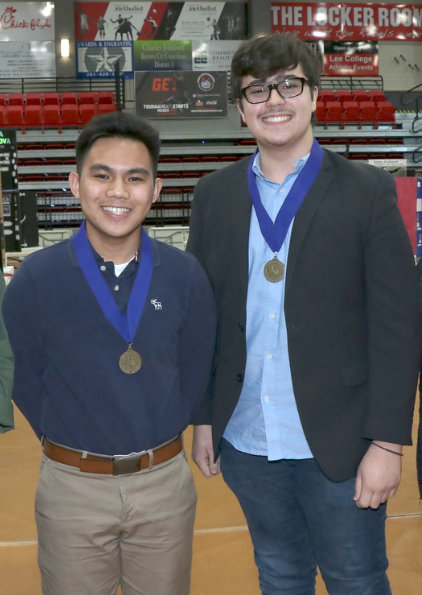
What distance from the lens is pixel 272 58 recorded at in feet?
5.09

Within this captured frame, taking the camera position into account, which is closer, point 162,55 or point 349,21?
point 162,55

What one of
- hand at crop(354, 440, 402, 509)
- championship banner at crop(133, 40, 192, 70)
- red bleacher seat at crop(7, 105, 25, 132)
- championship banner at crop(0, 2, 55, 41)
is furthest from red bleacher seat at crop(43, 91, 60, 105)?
hand at crop(354, 440, 402, 509)

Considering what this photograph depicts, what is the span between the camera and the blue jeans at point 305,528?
158cm

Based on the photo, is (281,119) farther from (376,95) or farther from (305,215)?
(376,95)

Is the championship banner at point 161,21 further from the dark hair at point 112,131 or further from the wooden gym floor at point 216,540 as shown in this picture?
the dark hair at point 112,131

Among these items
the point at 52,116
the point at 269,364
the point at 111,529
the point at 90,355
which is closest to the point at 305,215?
the point at 269,364

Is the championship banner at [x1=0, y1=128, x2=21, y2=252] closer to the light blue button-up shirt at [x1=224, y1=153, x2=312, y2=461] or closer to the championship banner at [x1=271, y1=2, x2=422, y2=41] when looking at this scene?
the light blue button-up shirt at [x1=224, y1=153, x2=312, y2=461]

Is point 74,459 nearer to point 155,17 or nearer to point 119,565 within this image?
point 119,565

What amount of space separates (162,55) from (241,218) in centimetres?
1496

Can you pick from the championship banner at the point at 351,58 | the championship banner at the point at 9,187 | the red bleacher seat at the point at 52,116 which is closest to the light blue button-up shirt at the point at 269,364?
the championship banner at the point at 9,187

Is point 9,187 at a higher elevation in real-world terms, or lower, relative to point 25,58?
lower

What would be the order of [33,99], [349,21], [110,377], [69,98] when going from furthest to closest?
[349,21]
[33,99]
[69,98]
[110,377]

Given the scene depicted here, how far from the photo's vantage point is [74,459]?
1536 millimetres

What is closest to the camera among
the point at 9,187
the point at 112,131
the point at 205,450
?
the point at 112,131
